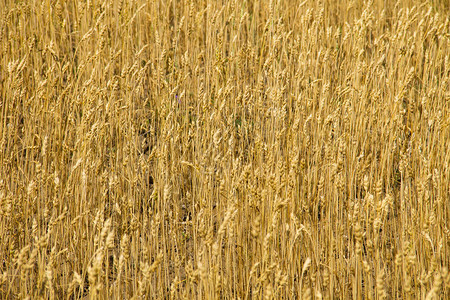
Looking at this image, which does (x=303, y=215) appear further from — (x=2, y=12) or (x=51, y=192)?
(x=2, y=12)

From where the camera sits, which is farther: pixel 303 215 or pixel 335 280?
pixel 303 215

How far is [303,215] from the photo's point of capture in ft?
6.95

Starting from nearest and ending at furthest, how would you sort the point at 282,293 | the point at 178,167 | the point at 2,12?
the point at 282,293 < the point at 178,167 < the point at 2,12

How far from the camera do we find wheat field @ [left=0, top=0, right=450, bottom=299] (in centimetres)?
161

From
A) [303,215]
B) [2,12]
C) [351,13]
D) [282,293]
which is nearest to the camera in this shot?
[282,293]

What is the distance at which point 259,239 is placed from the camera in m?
1.77

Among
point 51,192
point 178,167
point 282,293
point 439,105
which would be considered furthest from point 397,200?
point 51,192

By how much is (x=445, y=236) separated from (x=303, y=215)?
54cm

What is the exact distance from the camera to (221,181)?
5.63ft

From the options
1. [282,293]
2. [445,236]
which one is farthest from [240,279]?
[445,236]

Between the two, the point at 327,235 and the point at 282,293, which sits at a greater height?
the point at 327,235

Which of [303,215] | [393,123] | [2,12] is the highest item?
[2,12]

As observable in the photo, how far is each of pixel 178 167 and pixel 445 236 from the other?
1.20m

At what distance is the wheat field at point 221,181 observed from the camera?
161 cm
